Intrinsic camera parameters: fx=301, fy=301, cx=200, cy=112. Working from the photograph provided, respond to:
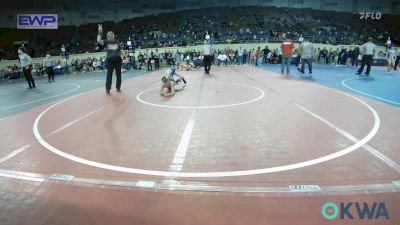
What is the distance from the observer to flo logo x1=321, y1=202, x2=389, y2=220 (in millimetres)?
3189

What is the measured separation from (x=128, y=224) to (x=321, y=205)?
2.13m

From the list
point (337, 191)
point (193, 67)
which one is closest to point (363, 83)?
point (337, 191)

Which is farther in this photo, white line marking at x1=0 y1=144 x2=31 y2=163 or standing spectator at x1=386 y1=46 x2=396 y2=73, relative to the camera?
standing spectator at x1=386 y1=46 x2=396 y2=73

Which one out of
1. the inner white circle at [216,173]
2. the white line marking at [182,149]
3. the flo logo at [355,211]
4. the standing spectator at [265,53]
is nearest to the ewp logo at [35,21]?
the standing spectator at [265,53]

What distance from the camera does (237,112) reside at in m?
7.57

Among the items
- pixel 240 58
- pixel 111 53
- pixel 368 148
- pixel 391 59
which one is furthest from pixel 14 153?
pixel 240 58

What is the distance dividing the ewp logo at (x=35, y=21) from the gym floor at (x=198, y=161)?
25.4m

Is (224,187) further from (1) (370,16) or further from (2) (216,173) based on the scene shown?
(1) (370,16)

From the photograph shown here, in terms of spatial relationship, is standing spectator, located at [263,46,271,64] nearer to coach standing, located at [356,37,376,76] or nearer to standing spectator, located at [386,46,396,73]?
standing spectator, located at [386,46,396,73]

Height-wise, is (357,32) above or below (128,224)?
above

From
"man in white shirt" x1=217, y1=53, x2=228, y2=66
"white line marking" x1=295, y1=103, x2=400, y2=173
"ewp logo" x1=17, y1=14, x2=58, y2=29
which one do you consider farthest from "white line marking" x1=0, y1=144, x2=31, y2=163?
"ewp logo" x1=17, y1=14, x2=58, y2=29

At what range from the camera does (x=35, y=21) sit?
30.4 metres

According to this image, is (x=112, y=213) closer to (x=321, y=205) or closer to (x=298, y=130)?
(x=321, y=205)

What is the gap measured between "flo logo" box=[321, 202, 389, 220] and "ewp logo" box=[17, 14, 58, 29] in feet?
109
